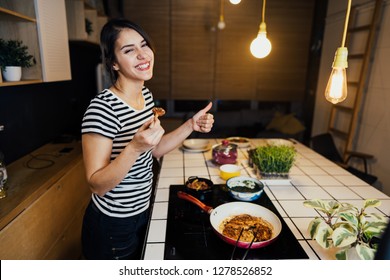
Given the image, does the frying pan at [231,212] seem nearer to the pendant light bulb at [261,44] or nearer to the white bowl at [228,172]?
the white bowl at [228,172]

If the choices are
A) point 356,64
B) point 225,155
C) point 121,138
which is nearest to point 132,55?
point 121,138

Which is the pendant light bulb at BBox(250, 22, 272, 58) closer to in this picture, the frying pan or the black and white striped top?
the black and white striped top

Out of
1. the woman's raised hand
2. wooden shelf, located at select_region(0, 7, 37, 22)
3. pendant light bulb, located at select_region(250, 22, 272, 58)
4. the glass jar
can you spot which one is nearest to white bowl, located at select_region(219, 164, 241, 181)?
the glass jar

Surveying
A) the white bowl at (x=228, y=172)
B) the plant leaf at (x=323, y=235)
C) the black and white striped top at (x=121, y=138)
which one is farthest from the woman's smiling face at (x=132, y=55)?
the plant leaf at (x=323, y=235)

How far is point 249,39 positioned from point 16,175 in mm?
3503

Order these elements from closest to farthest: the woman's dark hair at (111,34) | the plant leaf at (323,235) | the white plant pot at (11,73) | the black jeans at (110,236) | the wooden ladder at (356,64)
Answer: the plant leaf at (323,235), the woman's dark hair at (111,34), the black jeans at (110,236), the white plant pot at (11,73), the wooden ladder at (356,64)

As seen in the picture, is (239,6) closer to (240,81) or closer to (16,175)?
(240,81)

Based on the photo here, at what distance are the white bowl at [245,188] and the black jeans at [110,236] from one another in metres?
0.42

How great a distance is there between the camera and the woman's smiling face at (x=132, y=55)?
0.99 metres

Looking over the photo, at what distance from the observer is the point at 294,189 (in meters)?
1.29

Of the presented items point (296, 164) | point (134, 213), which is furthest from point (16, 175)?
point (296, 164)

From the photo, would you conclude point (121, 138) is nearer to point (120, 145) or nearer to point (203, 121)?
point (120, 145)

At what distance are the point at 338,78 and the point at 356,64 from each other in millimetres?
2370

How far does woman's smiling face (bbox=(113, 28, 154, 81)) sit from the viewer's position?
992mm
